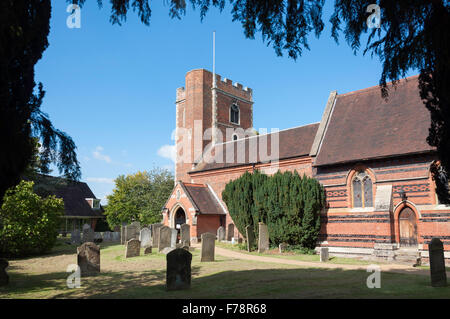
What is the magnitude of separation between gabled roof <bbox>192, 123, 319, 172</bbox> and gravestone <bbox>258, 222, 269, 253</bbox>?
610cm

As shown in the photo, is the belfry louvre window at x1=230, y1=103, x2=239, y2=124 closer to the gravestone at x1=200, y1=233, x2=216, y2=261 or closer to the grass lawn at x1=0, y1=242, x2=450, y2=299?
the gravestone at x1=200, y1=233, x2=216, y2=261

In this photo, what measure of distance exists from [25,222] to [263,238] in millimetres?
12655

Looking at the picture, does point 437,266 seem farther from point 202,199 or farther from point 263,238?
point 202,199

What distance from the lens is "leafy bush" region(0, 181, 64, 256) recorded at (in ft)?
55.1

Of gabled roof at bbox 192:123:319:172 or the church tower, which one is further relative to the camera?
the church tower

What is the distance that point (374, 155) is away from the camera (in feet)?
58.2

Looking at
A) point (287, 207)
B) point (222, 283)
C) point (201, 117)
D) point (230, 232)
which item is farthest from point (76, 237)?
point (222, 283)

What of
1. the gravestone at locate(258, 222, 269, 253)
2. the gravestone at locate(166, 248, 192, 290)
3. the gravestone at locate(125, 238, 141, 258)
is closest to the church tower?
the gravestone at locate(258, 222, 269, 253)

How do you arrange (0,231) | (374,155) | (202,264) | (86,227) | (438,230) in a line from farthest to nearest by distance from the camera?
(86,227) < (374,155) < (0,231) < (438,230) < (202,264)

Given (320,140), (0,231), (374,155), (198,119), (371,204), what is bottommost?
(0,231)
